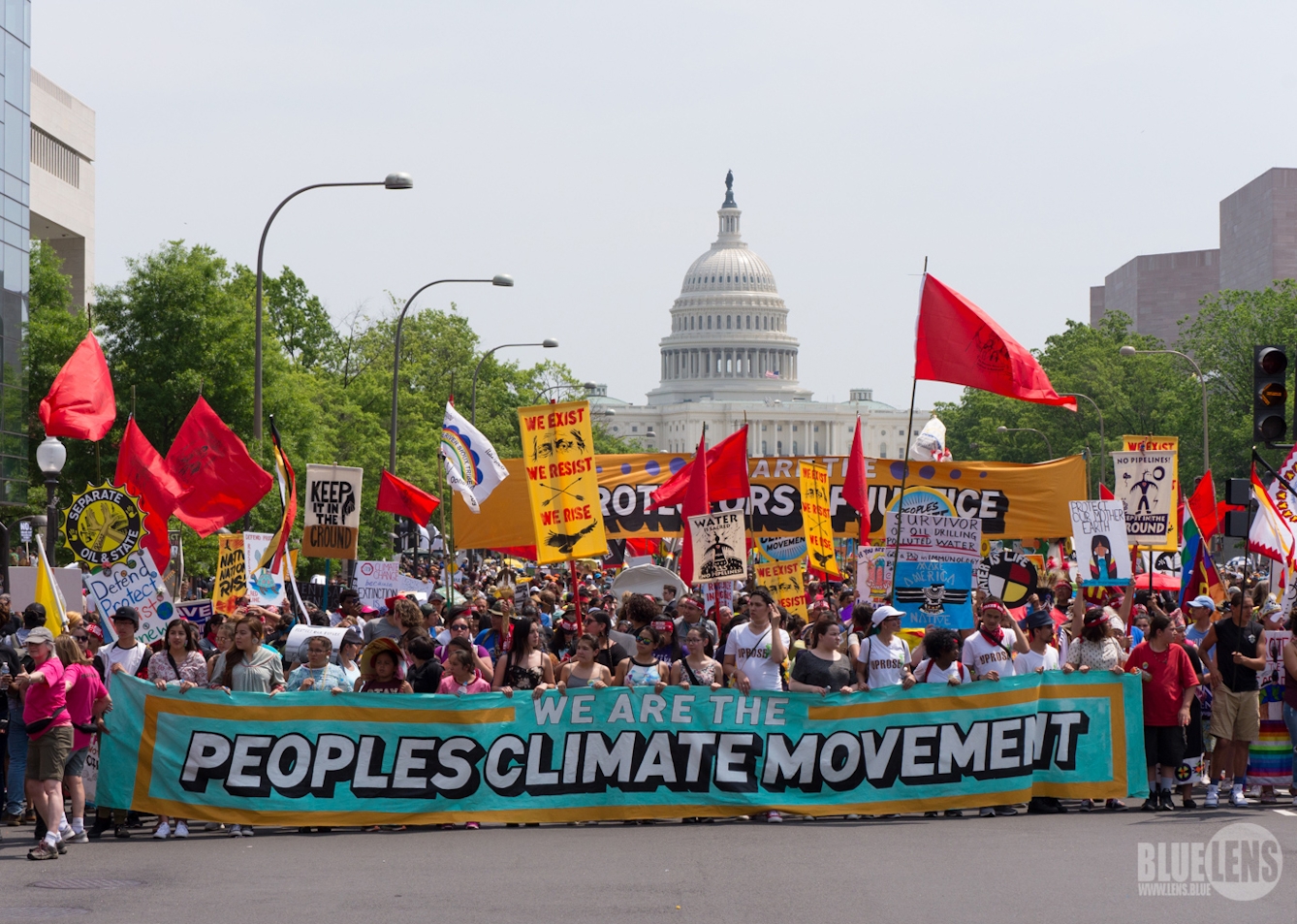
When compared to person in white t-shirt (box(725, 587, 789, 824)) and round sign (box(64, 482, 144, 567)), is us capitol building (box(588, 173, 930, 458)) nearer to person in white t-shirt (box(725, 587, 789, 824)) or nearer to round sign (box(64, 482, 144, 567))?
round sign (box(64, 482, 144, 567))

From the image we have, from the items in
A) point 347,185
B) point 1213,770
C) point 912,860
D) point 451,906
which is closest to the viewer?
point 451,906

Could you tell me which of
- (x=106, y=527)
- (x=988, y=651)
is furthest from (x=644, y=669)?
(x=106, y=527)

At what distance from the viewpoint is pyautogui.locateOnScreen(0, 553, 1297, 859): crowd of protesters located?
1098 cm

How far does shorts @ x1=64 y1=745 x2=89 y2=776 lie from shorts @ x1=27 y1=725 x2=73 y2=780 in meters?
0.20

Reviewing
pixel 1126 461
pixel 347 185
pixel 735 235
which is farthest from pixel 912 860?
pixel 735 235

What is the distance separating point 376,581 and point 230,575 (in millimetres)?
2192

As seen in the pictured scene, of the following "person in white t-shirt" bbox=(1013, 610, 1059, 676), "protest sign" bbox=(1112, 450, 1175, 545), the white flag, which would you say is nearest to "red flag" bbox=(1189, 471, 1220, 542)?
"protest sign" bbox=(1112, 450, 1175, 545)

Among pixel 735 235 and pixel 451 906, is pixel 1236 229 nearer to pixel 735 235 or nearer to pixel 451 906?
pixel 451 906

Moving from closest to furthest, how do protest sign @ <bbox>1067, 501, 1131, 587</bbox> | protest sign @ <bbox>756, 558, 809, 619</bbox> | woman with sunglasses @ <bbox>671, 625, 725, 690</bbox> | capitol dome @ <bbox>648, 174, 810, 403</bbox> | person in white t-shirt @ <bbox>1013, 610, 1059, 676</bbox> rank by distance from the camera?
woman with sunglasses @ <bbox>671, 625, 725, 690</bbox> → person in white t-shirt @ <bbox>1013, 610, 1059, 676</bbox> → protest sign @ <bbox>756, 558, 809, 619</bbox> → protest sign @ <bbox>1067, 501, 1131, 587</bbox> → capitol dome @ <bbox>648, 174, 810, 403</bbox>

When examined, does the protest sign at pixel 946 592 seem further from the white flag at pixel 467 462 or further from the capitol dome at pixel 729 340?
the capitol dome at pixel 729 340

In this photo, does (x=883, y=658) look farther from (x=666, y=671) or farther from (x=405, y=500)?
(x=405, y=500)

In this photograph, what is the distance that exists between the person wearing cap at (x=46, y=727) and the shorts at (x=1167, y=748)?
677cm

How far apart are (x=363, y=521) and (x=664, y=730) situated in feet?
110

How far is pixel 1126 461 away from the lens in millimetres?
20625
